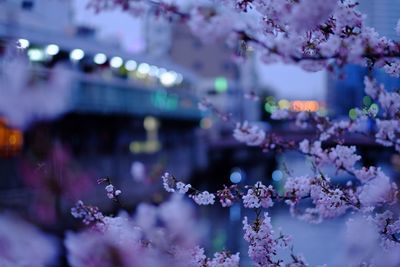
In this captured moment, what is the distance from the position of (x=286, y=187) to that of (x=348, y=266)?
60 cm

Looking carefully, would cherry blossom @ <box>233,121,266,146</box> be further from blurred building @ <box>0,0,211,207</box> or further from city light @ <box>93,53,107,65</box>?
city light @ <box>93,53,107,65</box>

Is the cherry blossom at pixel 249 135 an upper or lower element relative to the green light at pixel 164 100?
lower

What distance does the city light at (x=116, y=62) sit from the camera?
35.1 metres

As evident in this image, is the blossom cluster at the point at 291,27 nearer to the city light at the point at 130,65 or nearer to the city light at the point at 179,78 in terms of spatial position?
the city light at the point at 130,65

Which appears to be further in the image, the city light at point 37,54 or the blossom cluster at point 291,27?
the city light at point 37,54

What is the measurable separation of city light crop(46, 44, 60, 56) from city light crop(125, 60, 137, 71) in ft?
28.2

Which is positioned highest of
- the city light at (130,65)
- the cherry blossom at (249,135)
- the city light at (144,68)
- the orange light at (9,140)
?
the city light at (144,68)

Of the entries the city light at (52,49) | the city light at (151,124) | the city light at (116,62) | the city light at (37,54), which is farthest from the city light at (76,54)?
the city light at (151,124)

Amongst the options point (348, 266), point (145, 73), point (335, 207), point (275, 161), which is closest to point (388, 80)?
point (335, 207)

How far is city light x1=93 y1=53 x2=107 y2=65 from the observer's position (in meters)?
32.7

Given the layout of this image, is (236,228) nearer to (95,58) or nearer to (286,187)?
(95,58)

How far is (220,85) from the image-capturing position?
74.6 meters

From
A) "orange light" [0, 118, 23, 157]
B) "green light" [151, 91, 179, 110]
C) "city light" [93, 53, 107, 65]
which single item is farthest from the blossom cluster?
"green light" [151, 91, 179, 110]

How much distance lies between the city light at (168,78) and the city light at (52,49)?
614 inches
